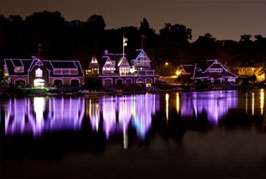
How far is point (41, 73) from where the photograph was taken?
210ft

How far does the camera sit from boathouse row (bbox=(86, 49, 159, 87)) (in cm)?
6925

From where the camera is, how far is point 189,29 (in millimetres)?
108812

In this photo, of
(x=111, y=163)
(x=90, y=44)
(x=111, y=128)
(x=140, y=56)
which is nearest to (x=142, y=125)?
(x=111, y=128)

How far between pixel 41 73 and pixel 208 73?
36972 millimetres

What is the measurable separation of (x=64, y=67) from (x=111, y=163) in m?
55.1

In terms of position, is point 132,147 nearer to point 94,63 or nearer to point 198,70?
point 94,63

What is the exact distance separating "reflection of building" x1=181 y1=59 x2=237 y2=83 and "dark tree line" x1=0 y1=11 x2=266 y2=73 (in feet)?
17.8

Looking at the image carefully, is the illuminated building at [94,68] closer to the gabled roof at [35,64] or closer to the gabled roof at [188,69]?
the gabled roof at [35,64]

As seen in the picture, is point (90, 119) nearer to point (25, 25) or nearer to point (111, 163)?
point (111, 163)

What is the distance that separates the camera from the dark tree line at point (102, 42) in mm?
77062

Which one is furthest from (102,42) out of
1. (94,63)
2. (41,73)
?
(41,73)

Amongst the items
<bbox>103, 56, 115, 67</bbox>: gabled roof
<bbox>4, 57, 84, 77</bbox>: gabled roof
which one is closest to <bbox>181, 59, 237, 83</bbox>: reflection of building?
<bbox>103, 56, 115, 67</bbox>: gabled roof

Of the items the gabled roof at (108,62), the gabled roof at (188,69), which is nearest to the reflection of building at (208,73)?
the gabled roof at (188,69)

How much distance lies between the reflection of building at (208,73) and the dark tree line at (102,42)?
5.41 meters
